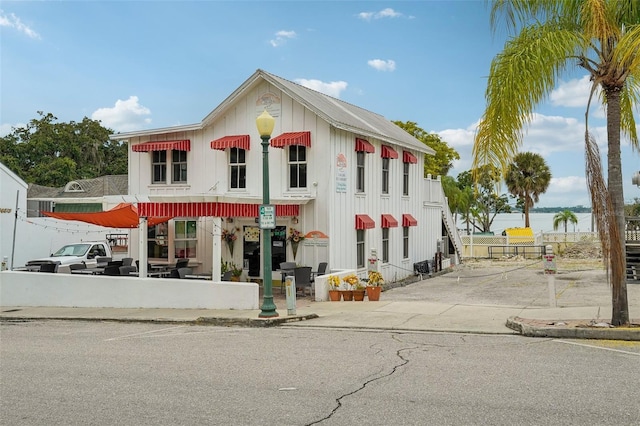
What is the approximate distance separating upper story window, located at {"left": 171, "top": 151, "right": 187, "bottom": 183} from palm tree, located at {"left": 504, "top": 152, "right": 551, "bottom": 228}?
3465cm

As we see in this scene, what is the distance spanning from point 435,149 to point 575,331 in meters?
45.3

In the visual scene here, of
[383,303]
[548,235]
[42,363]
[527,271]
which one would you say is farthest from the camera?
[548,235]

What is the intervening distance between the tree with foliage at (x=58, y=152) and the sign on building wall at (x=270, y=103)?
3536 cm

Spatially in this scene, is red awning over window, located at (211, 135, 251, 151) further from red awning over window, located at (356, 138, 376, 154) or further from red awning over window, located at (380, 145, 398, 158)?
red awning over window, located at (380, 145, 398, 158)

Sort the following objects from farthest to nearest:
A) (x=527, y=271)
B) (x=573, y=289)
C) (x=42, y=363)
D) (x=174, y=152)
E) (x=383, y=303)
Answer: (x=527, y=271)
(x=174, y=152)
(x=573, y=289)
(x=383, y=303)
(x=42, y=363)

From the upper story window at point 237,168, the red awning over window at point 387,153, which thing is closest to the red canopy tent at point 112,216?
the upper story window at point 237,168

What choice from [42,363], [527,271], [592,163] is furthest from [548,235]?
[42,363]

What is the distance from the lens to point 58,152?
5528cm

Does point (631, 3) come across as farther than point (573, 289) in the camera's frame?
No

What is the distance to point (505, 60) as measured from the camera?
11438 mm

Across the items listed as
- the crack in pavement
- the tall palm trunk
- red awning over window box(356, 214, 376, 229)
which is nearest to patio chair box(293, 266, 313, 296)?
red awning over window box(356, 214, 376, 229)

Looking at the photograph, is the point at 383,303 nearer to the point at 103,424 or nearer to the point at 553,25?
the point at 553,25

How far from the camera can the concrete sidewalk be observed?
39.4 ft

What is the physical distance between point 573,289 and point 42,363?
17.5 m
